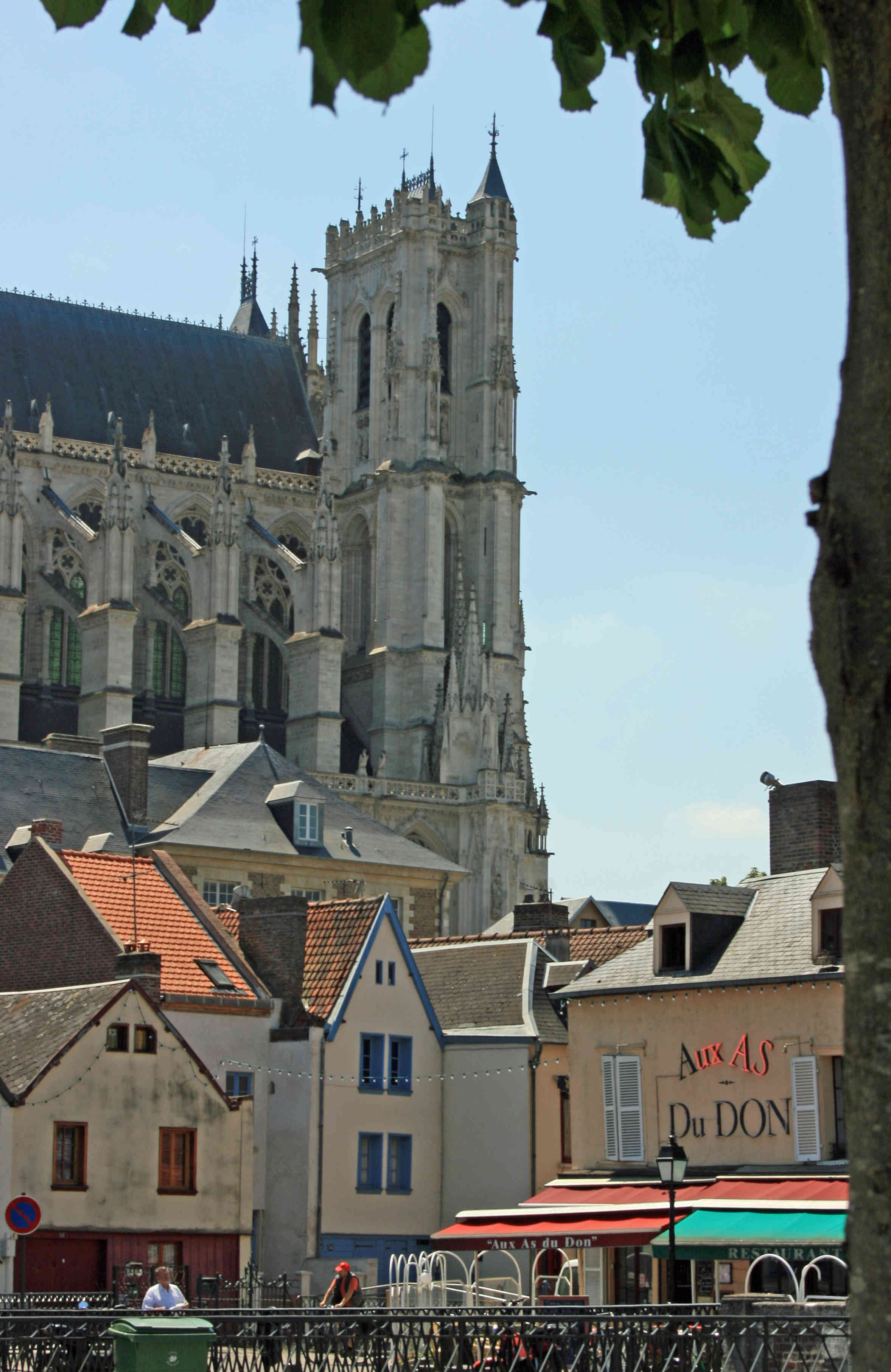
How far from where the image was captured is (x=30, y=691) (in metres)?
66.9

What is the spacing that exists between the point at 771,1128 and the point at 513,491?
48.2 m

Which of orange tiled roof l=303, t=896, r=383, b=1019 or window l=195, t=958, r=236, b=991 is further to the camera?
orange tiled roof l=303, t=896, r=383, b=1019

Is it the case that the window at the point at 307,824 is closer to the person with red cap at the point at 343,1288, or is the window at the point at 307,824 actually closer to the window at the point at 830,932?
the window at the point at 830,932

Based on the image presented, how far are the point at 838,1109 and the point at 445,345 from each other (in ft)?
170

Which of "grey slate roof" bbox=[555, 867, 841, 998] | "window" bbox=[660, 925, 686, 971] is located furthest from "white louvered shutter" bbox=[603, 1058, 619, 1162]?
"window" bbox=[660, 925, 686, 971]

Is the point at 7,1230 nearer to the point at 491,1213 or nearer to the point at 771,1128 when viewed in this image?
the point at 491,1213

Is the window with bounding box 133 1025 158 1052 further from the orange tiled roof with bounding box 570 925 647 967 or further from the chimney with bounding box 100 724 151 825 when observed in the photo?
the chimney with bounding box 100 724 151 825

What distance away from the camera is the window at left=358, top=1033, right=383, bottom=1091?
30734 millimetres

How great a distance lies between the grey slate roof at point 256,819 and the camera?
45844mm

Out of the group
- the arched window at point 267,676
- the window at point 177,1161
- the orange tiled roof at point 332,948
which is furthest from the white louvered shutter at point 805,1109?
the arched window at point 267,676

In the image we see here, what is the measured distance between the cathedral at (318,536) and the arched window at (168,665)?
0.29 ft

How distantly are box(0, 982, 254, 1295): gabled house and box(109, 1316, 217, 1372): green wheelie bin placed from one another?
11494 millimetres

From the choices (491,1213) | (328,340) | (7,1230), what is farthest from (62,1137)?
(328,340)

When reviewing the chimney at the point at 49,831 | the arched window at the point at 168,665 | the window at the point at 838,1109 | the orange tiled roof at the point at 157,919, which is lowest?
the window at the point at 838,1109
